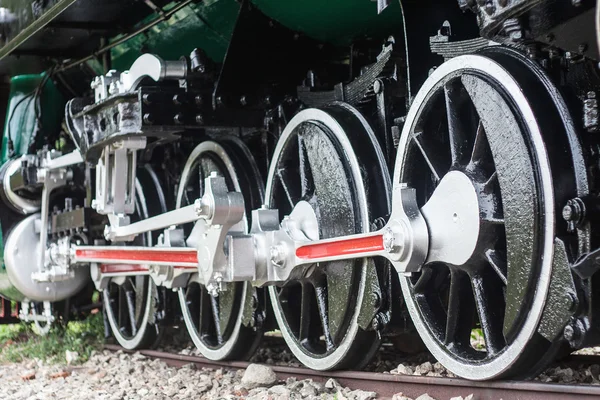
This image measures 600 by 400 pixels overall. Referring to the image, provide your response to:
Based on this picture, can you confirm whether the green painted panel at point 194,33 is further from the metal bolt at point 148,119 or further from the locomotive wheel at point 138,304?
the locomotive wheel at point 138,304

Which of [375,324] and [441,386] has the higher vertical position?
[375,324]

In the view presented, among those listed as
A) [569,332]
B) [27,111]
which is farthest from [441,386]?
[27,111]

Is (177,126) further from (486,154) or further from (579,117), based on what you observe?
(579,117)

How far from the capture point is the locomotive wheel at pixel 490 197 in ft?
6.43

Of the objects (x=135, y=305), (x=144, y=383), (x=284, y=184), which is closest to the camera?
(x=284, y=184)

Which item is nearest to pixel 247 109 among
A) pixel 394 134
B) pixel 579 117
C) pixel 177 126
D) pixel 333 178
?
pixel 177 126

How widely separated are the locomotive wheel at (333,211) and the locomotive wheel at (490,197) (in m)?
0.28

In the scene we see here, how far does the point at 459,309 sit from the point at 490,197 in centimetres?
37

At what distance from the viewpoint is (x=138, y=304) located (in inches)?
182

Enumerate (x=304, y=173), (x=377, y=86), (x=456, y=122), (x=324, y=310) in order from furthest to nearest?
(x=304, y=173)
(x=324, y=310)
(x=377, y=86)
(x=456, y=122)

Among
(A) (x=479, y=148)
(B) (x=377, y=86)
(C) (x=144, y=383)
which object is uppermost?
(B) (x=377, y=86)

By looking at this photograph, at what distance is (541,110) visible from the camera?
1.96 m

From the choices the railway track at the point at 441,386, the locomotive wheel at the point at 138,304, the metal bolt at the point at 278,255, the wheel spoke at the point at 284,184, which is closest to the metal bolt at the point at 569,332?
the railway track at the point at 441,386

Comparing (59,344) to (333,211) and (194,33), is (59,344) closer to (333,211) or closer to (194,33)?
(194,33)
